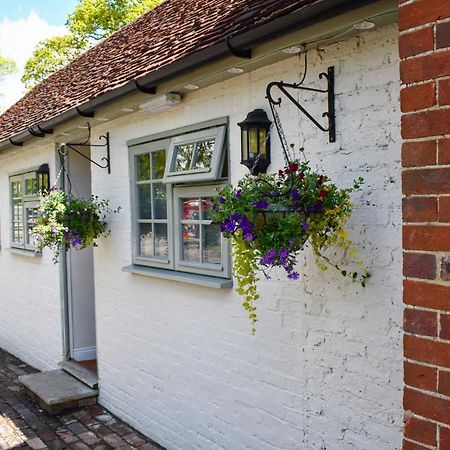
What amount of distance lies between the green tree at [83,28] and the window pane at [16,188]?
43.6 feet

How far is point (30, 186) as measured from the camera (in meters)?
7.62

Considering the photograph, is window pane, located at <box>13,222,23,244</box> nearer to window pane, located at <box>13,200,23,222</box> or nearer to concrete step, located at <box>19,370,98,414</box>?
window pane, located at <box>13,200,23,222</box>

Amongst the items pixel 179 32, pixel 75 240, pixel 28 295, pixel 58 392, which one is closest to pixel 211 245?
pixel 75 240

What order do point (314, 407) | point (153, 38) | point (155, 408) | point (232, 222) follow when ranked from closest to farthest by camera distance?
point (232, 222)
point (314, 407)
point (155, 408)
point (153, 38)

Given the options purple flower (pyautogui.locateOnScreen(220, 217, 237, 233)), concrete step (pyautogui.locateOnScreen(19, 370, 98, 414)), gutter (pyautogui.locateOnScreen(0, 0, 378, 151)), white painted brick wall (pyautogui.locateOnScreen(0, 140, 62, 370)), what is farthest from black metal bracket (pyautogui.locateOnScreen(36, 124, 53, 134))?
purple flower (pyautogui.locateOnScreen(220, 217, 237, 233))

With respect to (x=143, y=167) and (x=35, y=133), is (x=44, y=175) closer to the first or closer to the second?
(x=35, y=133)

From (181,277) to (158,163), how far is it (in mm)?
1105

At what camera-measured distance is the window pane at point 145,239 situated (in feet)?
16.5

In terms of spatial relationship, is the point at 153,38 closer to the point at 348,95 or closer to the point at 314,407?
the point at 348,95

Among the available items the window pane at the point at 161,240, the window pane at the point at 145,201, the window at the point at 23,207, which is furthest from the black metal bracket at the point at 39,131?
the window pane at the point at 161,240

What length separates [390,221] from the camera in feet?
9.23

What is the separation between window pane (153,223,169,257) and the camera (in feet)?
15.8

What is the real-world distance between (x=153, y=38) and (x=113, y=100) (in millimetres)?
1696

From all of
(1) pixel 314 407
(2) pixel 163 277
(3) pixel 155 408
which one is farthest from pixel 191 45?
(3) pixel 155 408
